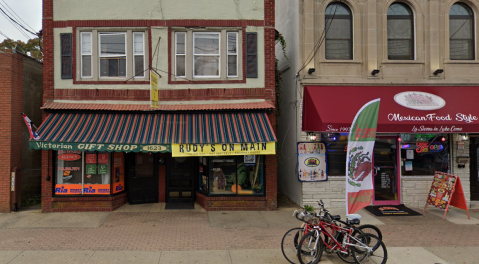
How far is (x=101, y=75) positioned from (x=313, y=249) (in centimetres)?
828

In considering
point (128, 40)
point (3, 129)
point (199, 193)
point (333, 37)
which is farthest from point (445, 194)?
point (3, 129)

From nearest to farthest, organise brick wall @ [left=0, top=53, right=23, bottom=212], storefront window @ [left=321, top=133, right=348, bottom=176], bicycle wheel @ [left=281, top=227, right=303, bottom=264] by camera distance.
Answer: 1. bicycle wheel @ [left=281, top=227, right=303, bottom=264]
2. brick wall @ [left=0, top=53, right=23, bottom=212]
3. storefront window @ [left=321, top=133, right=348, bottom=176]

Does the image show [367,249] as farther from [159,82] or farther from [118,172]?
[118,172]

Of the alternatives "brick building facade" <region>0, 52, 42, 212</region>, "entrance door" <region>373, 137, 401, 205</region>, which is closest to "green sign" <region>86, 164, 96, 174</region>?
"brick building facade" <region>0, 52, 42, 212</region>

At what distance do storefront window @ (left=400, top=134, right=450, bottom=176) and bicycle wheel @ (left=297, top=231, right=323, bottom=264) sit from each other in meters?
6.17

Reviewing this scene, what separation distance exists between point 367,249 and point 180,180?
21.8 ft

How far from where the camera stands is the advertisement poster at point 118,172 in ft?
33.2

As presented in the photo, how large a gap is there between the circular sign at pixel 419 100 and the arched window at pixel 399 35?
4.81 ft

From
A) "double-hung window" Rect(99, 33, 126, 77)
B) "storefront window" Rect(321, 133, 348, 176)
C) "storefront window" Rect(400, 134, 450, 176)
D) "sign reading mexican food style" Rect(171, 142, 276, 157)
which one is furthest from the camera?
"storefront window" Rect(400, 134, 450, 176)

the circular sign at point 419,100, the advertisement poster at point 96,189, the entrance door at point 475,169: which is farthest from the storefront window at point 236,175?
the entrance door at point 475,169

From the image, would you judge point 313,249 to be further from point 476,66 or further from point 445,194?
point 476,66

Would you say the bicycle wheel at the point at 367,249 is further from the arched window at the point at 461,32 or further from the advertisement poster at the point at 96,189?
the arched window at the point at 461,32

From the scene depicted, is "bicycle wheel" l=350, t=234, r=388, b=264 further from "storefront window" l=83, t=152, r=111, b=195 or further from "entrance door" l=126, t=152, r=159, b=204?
"storefront window" l=83, t=152, r=111, b=195

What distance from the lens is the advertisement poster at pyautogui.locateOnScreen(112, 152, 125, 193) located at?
10.1m
